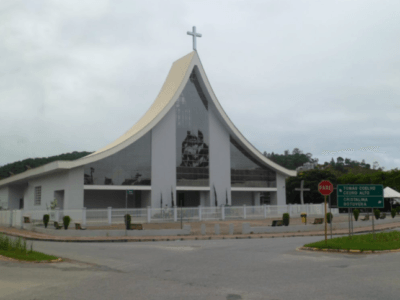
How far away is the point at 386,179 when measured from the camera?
4831cm

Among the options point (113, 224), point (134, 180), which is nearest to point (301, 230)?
point (113, 224)

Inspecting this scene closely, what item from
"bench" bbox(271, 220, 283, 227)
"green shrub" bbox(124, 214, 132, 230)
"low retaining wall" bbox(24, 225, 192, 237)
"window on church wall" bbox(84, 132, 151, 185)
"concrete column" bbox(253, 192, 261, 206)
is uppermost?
"window on church wall" bbox(84, 132, 151, 185)

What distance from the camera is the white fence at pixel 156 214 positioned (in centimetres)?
2462

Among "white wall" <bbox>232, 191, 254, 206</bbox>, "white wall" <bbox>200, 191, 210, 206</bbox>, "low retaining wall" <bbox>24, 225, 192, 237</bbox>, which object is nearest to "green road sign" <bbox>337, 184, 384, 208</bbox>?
"low retaining wall" <bbox>24, 225, 192, 237</bbox>

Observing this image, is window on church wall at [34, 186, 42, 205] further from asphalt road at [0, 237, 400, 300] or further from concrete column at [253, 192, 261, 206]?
asphalt road at [0, 237, 400, 300]

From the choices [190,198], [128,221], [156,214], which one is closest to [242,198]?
[190,198]

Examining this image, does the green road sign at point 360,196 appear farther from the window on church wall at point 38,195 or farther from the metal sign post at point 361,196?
the window on church wall at point 38,195

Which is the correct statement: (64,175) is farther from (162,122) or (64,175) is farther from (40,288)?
(40,288)

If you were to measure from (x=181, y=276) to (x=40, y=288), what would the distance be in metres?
2.98

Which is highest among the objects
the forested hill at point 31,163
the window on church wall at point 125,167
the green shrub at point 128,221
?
the forested hill at point 31,163

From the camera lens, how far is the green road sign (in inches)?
612

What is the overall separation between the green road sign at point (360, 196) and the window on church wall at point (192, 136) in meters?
19.6

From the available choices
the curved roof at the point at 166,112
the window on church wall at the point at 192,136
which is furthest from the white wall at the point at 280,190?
the window on church wall at the point at 192,136

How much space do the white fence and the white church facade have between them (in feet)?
12.1
